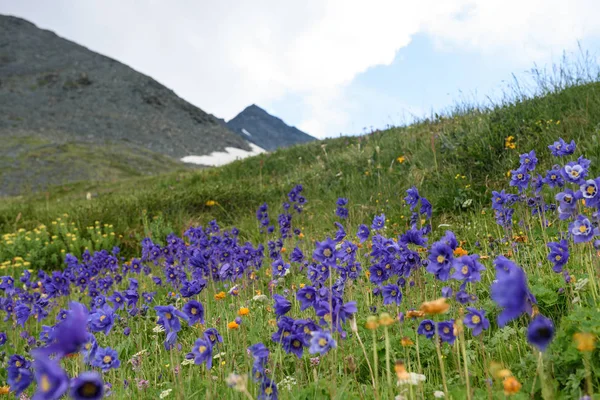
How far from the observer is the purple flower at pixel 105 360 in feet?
7.86

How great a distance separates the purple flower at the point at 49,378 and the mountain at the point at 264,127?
11713cm

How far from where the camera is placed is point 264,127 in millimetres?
130875

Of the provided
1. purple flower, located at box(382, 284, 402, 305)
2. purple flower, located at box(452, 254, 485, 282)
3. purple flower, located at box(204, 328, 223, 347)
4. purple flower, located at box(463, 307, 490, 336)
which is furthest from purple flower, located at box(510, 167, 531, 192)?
purple flower, located at box(204, 328, 223, 347)

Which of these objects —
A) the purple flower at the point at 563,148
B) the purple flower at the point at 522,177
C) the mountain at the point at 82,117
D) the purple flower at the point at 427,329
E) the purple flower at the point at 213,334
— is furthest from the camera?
the mountain at the point at 82,117

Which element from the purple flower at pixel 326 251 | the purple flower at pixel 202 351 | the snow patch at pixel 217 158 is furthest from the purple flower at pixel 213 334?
the snow patch at pixel 217 158

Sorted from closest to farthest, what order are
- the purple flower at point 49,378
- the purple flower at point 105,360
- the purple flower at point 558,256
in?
1. the purple flower at point 49,378
2. the purple flower at point 105,360
3. the purple flower at point 558,256

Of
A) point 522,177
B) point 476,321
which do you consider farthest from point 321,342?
point 522,177

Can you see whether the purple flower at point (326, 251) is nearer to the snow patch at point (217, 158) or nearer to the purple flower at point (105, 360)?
the purple flower at point (105, 360)

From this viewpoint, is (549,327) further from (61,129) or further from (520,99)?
(61,129)

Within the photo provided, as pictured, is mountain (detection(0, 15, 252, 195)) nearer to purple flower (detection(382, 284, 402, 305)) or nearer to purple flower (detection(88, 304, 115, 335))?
purple flower (detection(88, 304, 115, 335))

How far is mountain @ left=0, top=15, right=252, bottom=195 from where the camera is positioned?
33438 mm

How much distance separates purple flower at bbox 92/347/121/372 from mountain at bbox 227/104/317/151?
11584 centimetres

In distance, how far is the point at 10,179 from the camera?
29297mm

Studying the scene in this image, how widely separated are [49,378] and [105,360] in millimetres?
1414
